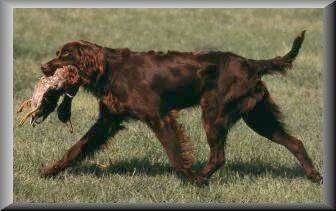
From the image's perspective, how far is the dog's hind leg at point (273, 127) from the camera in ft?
21.9

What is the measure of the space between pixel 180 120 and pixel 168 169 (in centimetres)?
192

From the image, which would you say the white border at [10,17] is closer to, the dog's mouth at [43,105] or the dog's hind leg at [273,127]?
the dog's mouth at [43,105]

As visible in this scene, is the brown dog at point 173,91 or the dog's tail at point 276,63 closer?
the brown dog at point 173,91

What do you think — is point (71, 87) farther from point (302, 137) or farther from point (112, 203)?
point (302, 137)

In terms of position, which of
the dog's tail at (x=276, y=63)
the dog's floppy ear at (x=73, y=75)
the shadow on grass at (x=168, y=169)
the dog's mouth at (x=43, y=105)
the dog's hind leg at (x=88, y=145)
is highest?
the dog's tail at (x=276, y=63)

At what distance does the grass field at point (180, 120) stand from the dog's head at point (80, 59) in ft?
2.63

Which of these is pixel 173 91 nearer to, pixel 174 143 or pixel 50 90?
pixel 174 143

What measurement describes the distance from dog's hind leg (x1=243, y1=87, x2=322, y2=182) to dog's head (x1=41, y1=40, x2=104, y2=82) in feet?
4.63

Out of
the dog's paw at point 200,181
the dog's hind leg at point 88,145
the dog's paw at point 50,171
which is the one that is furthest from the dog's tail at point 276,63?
the dog's paw at point 50,171

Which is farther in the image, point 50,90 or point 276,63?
point 276,63

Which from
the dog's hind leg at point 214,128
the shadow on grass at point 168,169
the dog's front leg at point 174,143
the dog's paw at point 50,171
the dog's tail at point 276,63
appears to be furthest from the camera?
the shadow on grass at point 168,169

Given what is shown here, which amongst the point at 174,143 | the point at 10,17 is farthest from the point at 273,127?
the point at 10,17

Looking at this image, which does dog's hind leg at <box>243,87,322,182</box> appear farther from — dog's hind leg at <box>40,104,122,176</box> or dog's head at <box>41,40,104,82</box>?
dog's head at <box>41,40,104,82</box>

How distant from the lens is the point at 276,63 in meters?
6.73
